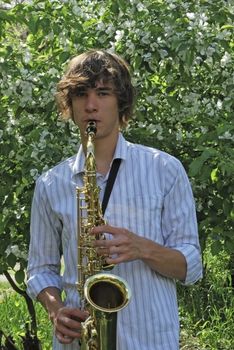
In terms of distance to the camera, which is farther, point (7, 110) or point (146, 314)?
point (7, 110)

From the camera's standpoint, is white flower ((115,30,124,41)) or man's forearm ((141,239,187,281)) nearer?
man's forearm ((141,239,187,281))

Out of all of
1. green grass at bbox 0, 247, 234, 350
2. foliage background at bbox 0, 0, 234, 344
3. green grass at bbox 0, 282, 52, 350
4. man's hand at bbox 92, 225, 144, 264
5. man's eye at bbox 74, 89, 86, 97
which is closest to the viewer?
man's hand at bbox 92, 225, 144, 264

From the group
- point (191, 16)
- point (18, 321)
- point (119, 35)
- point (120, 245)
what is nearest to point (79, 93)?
point (120, 245)

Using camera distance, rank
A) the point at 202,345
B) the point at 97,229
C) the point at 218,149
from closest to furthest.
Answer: the point at 97,229 → the point at 218,149 → the point at 202,345

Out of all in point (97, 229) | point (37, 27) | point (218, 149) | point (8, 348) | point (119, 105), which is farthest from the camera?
point (8, 348)

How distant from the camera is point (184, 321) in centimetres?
654

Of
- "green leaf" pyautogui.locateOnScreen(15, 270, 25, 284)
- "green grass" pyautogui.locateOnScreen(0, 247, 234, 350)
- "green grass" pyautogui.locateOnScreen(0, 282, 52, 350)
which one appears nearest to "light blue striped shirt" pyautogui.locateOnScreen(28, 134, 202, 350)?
"green leaf" pyautogui.locateOnScreen(15, 270, 25, 284)

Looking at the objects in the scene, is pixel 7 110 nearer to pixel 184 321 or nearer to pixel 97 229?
pixel 97 229

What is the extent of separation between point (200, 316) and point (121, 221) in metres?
4.10

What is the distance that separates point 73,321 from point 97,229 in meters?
0.31

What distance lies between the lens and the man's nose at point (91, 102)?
273 cm

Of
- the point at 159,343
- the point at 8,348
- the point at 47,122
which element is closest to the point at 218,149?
the point at 47,122

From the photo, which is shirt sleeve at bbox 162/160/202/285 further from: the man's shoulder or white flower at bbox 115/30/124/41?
white flower at bbox 115/30/124/41

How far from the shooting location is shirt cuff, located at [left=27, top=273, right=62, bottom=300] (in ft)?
9.37
